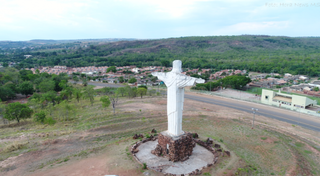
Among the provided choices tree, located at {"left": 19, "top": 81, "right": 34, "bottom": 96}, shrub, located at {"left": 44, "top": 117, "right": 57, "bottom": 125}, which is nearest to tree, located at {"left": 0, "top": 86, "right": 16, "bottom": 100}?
tree, located at {"left": 19, "top": 81, "right": 34, "bottom": 96}

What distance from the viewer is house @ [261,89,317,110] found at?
3395 cm

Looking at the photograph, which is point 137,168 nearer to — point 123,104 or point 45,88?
point 123,104

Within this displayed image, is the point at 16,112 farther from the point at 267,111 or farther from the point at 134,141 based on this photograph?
the point at 267,111

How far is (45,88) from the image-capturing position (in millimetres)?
45906

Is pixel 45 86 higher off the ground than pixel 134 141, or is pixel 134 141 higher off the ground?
pixel 45 86

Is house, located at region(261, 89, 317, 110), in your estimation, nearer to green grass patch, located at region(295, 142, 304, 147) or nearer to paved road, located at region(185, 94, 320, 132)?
paved road, located at region(185, 94, 320, 132)

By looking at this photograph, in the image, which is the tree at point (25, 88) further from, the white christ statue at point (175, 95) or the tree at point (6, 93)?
the white christ statue at point (175, 95)

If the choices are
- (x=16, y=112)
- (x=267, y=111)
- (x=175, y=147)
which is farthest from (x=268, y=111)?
(x=16, y=112)

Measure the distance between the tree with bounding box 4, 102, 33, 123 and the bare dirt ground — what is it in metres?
6.97

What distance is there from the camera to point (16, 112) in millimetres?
27125

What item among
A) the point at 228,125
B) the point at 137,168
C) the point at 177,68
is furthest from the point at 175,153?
the point at 228,125

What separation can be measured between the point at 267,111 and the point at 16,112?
3897cm

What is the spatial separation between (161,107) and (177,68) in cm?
1959

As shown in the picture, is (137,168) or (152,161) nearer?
(137,168)
